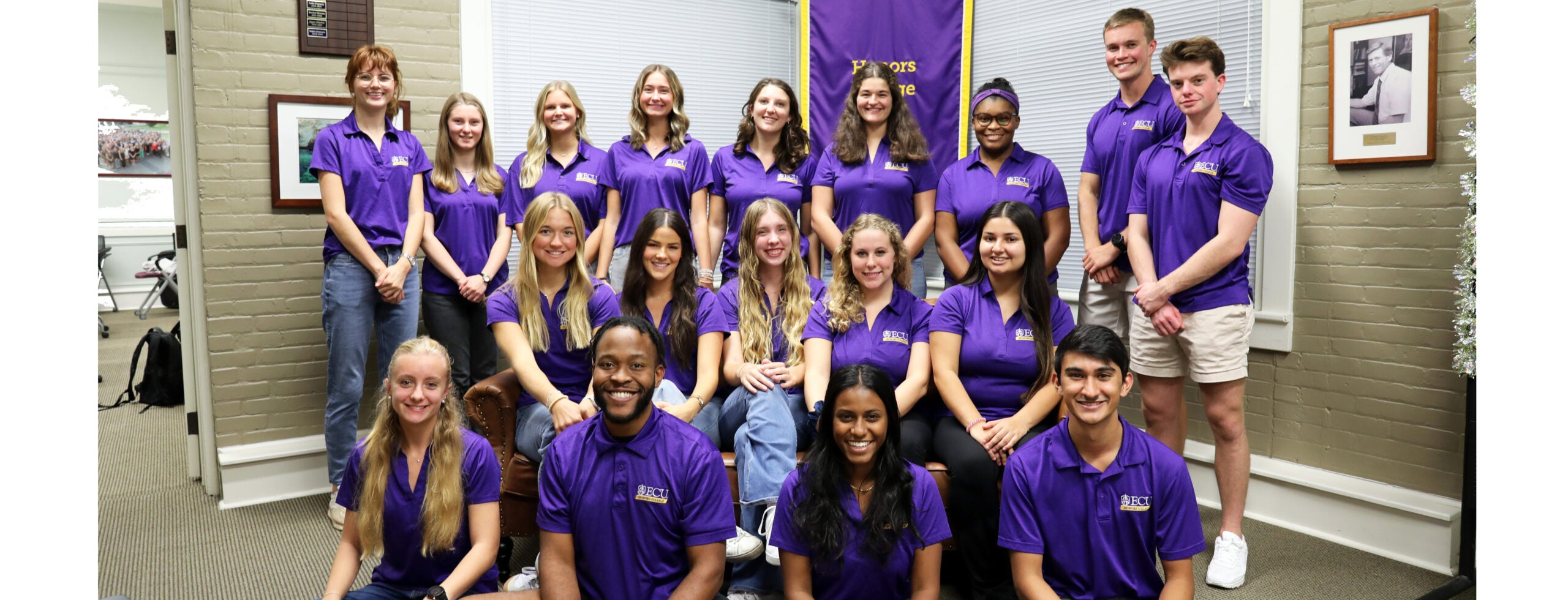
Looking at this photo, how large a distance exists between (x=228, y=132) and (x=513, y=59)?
1.16 m

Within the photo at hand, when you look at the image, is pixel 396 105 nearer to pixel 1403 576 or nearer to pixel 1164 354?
pixel 1164 354

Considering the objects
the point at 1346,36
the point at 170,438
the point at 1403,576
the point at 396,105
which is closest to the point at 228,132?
the point at 396,105

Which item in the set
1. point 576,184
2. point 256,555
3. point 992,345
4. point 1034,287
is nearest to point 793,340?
point 992,345

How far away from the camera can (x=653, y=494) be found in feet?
7.11

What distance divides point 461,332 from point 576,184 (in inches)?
27.6

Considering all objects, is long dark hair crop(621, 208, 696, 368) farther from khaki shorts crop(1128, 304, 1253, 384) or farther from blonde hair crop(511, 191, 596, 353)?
khaki shorts crop(1128, 304, 1253, 384)

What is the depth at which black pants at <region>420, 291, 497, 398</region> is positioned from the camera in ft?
11.9

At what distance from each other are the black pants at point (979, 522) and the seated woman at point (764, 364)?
46cm

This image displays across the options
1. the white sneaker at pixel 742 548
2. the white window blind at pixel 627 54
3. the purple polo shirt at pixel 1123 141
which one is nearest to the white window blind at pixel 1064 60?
the purple polo shirt at pixel 1123 141

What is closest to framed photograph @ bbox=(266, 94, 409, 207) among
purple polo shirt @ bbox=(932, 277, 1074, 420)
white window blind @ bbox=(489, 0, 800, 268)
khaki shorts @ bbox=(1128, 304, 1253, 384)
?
white window blind @ bbox=(489, 0, 800, 268)

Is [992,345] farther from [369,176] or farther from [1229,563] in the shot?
[369,176]

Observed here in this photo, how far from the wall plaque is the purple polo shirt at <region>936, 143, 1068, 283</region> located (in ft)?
7.67

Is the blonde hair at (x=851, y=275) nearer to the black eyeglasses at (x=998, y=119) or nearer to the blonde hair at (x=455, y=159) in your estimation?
the black eyeglasses at (x=998, y=119)

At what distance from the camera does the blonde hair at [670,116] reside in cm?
372
